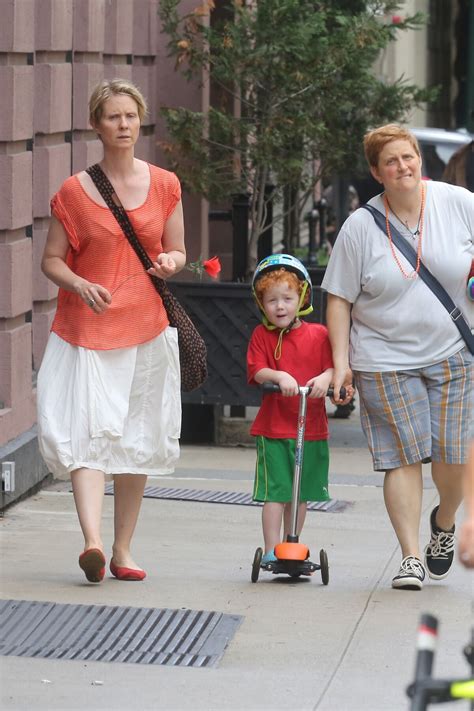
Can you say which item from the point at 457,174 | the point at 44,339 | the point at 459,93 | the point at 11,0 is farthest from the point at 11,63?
the point at 459,93

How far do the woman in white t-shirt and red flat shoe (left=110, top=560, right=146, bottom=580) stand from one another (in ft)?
3.41

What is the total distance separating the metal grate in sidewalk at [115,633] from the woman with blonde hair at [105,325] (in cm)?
32

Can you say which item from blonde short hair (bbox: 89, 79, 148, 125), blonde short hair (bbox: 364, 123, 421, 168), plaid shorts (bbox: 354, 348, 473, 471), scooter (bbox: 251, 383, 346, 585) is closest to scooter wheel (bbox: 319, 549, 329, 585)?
scooter (bbox: 251, 383, 346, 585)

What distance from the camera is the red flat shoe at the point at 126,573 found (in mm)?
6559

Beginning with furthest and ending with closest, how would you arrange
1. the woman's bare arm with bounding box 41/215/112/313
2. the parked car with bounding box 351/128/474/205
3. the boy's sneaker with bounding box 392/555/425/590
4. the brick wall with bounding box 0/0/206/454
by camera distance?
1. the parked car with bounding box 351/128/474/205
2. the brick wall with bounding box 0/0/206/454
3. the boy's sneaker with bounding box 392/555/425/590
4. the woman's bare arm with bounding box 41/215/112/313

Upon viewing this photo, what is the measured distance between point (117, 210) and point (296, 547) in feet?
4.92

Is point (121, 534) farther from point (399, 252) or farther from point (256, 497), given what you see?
point (399, 252)

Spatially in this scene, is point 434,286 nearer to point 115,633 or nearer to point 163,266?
point 163,266

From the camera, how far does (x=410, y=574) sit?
6504mm

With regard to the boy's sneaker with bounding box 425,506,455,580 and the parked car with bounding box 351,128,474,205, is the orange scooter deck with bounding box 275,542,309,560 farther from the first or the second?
the parked car with bounding box 351,128,474,205

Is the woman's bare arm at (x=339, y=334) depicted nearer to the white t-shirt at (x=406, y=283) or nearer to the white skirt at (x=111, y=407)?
the white t-shirt at (x=406, y=283)

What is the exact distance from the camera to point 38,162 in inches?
363

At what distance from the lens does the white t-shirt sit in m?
6.40

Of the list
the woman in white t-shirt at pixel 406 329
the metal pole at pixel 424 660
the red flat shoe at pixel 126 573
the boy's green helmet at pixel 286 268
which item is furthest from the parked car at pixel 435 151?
the metal pole at pixel 424 660
